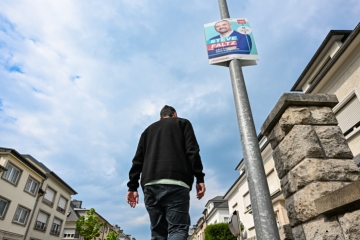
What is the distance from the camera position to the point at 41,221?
24.6 metres

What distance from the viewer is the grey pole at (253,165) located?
6.11 ft

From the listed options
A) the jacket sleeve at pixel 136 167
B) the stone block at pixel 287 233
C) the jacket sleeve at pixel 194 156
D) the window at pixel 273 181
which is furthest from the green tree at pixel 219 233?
the jacket sleeve at pixel 194 156

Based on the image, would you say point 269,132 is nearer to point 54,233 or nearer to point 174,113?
point 174,113

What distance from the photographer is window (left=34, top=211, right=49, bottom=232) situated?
936 inches

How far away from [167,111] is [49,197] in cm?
3017

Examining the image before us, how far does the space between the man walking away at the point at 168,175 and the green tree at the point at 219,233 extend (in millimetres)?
23437

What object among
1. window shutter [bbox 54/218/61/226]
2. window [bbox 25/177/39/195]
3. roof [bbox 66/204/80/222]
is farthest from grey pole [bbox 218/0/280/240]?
roof [bbox 66/204/80/222]

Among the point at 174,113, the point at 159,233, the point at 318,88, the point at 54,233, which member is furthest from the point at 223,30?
the point at 54,233

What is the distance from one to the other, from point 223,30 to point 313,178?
7.28ft

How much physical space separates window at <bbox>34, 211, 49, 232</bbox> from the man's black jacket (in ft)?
91.7

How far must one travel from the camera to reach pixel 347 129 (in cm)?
847

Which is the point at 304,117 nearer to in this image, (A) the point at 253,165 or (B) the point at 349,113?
(A) the point at 253,165

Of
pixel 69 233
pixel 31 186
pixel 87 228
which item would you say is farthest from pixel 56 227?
pixel 31 186

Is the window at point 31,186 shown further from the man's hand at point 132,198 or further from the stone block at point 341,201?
the stone block at point 341,201
